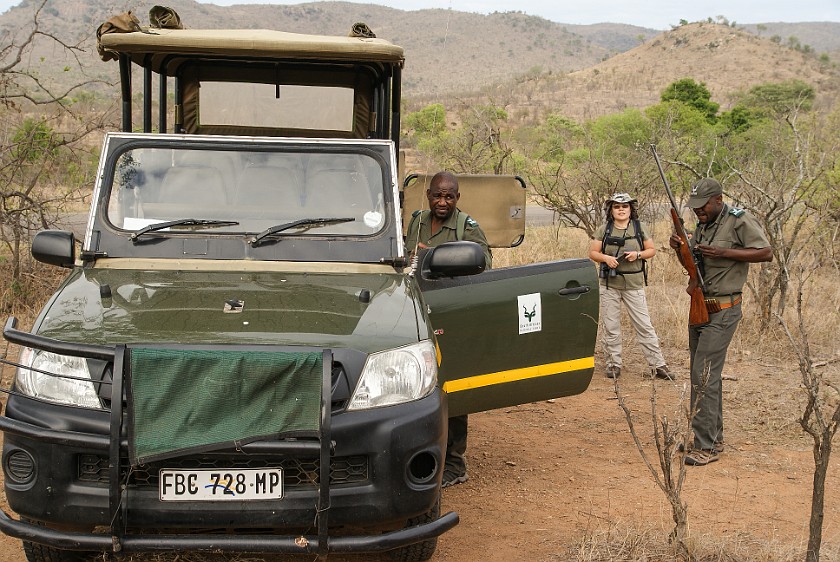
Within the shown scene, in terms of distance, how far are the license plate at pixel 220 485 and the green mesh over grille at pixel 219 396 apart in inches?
5.6

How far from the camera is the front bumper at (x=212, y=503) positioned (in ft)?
10.6

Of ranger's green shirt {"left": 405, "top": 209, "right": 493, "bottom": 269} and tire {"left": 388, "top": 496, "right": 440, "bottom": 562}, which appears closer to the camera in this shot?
tire {"left": 388, "top": 496, "right": 440, "bottom": 562}

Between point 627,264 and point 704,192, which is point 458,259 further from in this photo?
point 627,264

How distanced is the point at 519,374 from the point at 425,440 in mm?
1507

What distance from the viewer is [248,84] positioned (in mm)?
6645

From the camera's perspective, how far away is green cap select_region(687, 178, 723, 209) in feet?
19.5

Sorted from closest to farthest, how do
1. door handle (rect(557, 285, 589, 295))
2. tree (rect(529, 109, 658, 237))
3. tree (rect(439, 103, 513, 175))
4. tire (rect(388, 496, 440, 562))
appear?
tire (rect(388, 496, 440, 562)) → door handle (rect(557, 285, 589, 295)) → tree (rect(529, 109, 658, 237)) → tree (rect(439, 103, 513, 175))

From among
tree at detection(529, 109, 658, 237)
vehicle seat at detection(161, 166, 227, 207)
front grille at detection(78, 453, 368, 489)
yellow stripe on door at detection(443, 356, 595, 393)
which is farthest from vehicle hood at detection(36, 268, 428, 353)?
tree at detection(529, 109, 658, 237)

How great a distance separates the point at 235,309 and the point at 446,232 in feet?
7.74

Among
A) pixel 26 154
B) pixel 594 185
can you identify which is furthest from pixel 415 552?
pixel 594 185

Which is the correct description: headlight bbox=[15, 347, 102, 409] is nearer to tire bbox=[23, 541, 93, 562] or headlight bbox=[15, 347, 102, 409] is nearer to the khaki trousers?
tire bbox=[23, 541, 93, 562]

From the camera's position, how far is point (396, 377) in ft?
11.6

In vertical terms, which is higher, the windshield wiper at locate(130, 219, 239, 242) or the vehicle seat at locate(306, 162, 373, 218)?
the vehicle seat at locate(306, 162, 373, 218)

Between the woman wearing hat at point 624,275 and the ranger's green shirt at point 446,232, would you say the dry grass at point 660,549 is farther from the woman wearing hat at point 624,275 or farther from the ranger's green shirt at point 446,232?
the woman wearing hat at point 624,275
